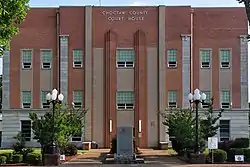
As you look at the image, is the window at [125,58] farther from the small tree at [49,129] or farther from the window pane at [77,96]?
the small tree at [49,129]

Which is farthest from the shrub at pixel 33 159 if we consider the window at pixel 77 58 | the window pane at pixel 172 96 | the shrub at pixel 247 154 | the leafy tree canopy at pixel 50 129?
the window pane at pixel 172 96

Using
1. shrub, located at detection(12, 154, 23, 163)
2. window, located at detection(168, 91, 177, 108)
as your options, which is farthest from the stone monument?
window, located at detection(168, 91, 177, 108)

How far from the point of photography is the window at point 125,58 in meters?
61.3

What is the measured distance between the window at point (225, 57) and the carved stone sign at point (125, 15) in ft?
28.7

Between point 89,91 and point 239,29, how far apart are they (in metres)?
16.4

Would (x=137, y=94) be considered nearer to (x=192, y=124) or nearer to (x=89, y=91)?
(x=89, y=91)

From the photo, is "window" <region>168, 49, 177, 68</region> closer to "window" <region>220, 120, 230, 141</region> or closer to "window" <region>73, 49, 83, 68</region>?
"window" <region>220, 120, 230, 141</region>

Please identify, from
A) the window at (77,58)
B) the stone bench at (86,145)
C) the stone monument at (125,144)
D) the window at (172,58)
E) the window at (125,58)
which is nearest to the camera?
the stone monument at (125,144)

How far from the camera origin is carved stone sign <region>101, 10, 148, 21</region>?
61188 mm

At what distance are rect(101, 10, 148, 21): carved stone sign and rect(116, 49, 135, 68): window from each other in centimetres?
324

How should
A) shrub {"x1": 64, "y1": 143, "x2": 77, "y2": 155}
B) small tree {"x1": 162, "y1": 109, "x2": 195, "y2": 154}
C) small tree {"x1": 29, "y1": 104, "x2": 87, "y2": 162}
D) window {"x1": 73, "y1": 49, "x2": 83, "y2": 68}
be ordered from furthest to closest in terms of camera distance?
1. window {"x1": 73, "y1": 49, "x2": 83, "y2": 68}
2. shrub {"x1": 64, "y1": 143, "x2": 77, "y2": 155}
3. small tree {"x1": 162, "y1": 109, "x2": 195, "y2": 154}
4. small tree {"x1": 29, "y1": 104, "x2": 87, "y2": 162}

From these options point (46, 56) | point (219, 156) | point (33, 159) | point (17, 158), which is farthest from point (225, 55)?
point (17, 158)

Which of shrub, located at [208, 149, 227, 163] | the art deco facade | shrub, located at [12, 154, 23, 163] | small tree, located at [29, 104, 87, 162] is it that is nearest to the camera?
shrub, located at [208, 149, 227, 163]

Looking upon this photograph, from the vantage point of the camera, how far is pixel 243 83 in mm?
61094
